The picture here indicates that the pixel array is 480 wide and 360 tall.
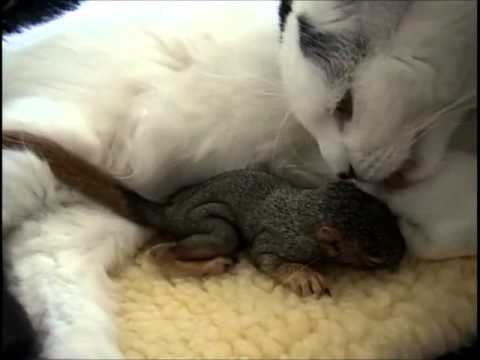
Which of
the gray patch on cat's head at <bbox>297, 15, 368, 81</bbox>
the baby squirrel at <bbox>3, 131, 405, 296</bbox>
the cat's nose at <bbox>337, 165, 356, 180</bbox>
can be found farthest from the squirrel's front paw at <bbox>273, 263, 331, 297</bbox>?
the gray patch on cat's head at <bbox>297, 15, 368, 81</bbox>

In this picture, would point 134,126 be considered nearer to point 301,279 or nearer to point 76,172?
point 76,172

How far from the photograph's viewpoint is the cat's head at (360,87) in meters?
0.94

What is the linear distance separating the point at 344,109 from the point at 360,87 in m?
0.06

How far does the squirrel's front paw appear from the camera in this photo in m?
1.03

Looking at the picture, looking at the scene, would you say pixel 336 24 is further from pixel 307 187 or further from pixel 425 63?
pixel 307 187

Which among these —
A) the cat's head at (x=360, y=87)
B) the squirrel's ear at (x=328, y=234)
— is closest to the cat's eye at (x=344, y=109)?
the cat's head at (x=360, y=87)

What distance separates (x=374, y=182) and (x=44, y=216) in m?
0.46

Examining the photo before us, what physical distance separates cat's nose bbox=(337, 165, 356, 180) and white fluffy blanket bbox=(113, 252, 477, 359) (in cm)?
13

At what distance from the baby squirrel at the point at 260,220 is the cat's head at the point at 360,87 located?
2.3 inches

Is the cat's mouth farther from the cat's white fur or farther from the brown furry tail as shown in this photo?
the brown furry tail

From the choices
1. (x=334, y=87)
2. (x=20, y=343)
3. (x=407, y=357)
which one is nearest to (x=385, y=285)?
(x=407, y=357)

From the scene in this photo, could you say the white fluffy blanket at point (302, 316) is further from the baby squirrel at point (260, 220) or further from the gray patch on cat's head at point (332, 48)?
the gray patch on cat's head at point (332, 48)

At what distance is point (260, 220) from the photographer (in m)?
1.08

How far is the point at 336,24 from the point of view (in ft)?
3.19
